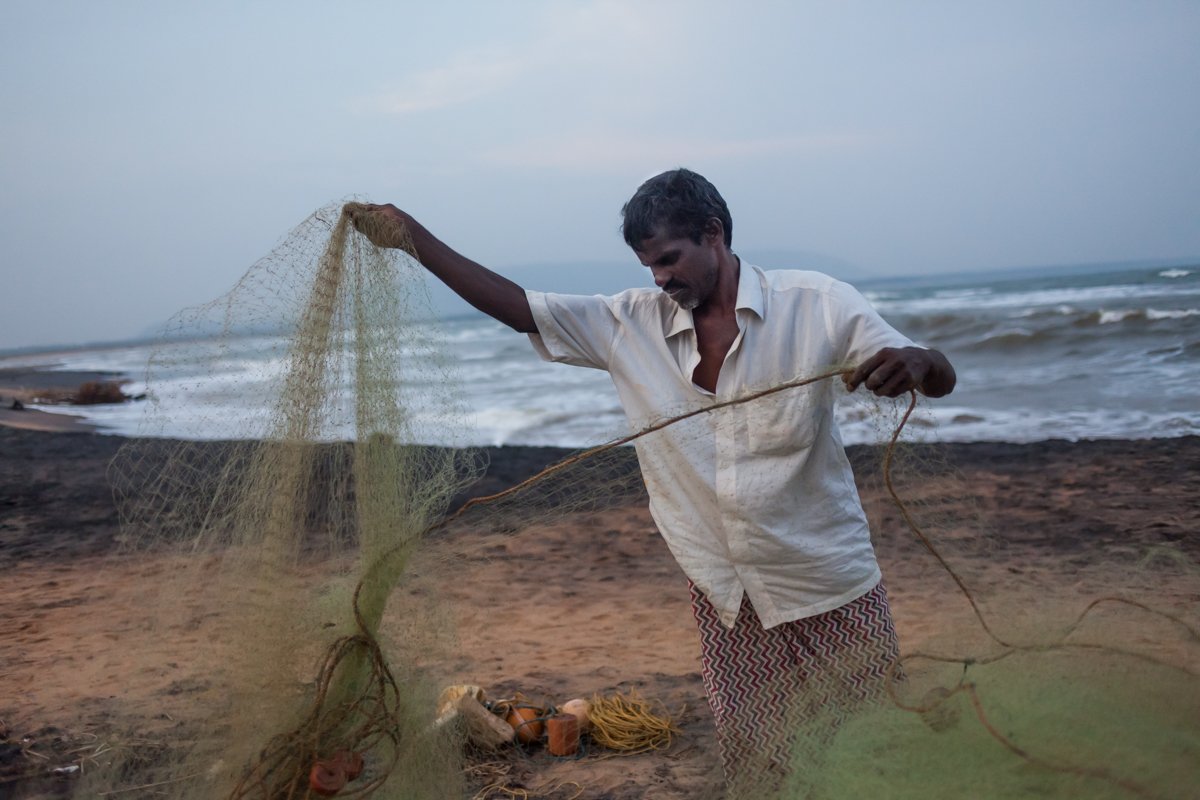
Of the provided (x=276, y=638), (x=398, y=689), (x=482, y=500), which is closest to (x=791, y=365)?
(x=482, y=500)

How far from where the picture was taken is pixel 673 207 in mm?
2307

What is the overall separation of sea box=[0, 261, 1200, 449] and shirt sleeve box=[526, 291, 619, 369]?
9.0 inches

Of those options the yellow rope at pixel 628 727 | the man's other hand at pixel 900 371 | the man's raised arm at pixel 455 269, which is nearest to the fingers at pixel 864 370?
the man's other hand at pixel 900 371

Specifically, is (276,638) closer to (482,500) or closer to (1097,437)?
(482,500)

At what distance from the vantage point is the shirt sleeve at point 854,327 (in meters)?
2.22

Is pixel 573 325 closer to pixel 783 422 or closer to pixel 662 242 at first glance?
pixel 662 242

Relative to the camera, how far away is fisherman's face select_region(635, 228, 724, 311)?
2.33 metres

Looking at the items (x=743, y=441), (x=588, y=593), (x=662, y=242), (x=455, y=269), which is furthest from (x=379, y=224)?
(x=588, y=593)

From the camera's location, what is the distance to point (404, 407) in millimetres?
2434

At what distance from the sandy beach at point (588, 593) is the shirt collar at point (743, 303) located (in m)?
0.64

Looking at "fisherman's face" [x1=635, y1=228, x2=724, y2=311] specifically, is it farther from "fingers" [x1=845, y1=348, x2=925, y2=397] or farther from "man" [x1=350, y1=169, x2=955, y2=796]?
"fingers" [x1=845, y1=348, x2=925, y2=397]

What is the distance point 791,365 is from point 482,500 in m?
0.78

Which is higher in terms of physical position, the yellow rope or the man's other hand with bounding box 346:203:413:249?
the man's other hand with bounding box 346:203:413:249

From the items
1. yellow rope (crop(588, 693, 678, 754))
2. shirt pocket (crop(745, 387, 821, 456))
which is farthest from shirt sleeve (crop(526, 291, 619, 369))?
yellow rope (crop(588, 693, 678, 754))
